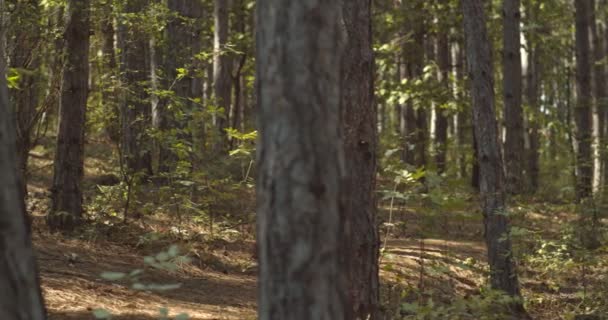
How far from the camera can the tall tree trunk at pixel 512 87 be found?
14.6 metres

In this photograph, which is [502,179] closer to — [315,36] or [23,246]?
[315,36]

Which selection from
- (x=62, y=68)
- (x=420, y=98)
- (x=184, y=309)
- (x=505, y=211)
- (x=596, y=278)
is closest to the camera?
(x=184, y=309)

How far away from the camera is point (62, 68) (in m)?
8.41

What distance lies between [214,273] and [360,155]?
3.14 metres

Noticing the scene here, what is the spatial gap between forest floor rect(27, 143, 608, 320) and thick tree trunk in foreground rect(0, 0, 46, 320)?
2141 mm

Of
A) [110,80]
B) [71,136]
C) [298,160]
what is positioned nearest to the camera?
[298,160]

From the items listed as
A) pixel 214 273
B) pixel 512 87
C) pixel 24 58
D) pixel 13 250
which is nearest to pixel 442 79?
pixel 512 87

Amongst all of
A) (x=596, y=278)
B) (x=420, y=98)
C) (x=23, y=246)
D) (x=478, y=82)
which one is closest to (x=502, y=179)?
(x=478, y=82)

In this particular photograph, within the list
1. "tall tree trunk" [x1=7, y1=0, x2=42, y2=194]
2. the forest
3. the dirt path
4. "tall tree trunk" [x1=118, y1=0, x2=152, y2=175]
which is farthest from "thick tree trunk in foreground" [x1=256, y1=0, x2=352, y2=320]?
"tall tree trunk" [x1=118, y1=0, x2=152, y2=175]

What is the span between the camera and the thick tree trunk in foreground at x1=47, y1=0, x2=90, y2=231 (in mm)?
8406

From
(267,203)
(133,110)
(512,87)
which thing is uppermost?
(512,87)

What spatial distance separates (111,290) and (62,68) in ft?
10.2

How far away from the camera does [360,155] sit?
18.7 ft

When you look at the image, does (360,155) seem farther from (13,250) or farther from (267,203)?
(13,250)
